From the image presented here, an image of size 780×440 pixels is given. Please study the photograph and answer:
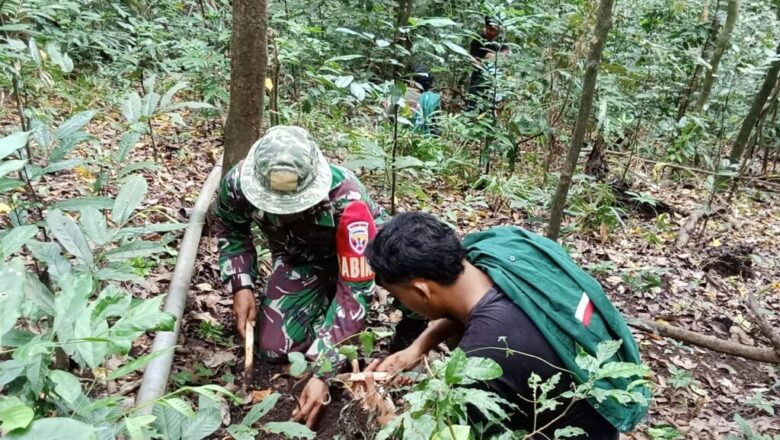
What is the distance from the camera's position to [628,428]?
191 centimetres

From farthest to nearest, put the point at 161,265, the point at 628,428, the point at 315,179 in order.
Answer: the point at 161,265, the point at 315,179, the point at 628,428

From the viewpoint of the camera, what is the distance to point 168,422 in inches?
54.9

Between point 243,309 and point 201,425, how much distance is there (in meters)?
1.60

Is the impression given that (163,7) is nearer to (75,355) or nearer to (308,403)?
(308,403)

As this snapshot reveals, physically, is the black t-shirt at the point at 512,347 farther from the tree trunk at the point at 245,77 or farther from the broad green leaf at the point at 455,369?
the tree trunk at the point at 245,77

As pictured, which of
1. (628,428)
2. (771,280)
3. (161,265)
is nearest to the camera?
(628,428)

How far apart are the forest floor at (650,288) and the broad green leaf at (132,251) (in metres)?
0.74

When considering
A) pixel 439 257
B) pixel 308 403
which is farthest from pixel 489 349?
pixel 308 403

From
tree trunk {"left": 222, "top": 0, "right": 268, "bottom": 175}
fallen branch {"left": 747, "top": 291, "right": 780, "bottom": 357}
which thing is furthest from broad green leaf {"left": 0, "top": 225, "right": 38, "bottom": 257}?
fallen branch {"left": 747, "top": 291, "right": 780, "bottom": 357}

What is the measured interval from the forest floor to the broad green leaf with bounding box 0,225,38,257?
3.32ft

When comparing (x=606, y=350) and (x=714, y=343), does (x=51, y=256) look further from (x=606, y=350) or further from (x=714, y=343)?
(x=714, y=343)

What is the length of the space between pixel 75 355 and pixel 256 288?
2341 millimetres

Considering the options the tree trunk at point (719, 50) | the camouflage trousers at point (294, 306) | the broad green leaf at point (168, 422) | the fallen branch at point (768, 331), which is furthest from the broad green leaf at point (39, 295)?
the tree trunk at point (719, 50)

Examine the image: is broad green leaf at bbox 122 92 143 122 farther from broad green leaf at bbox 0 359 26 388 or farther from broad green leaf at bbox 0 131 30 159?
broad green leaf at bbox 0 359 26 388
